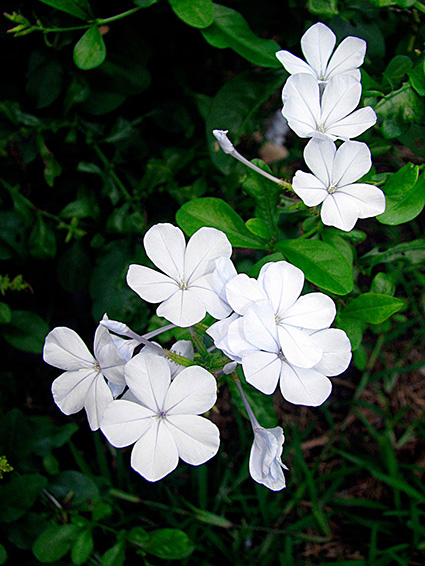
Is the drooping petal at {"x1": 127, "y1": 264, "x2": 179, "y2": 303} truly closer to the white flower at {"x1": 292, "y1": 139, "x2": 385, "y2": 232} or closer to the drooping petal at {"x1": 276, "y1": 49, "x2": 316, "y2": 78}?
the white flower at {"x1": 292, "y1": 139, "x2": 385, "y2": 232}

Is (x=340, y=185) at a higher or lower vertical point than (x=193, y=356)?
higher

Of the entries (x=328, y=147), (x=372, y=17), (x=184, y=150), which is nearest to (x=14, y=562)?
(x=184, y=150)

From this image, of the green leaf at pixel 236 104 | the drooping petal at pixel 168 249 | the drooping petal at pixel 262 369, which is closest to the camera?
the drooping petal at pixel 262 369

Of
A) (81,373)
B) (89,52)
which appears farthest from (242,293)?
(89,52)

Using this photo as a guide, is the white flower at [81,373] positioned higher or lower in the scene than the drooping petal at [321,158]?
lower

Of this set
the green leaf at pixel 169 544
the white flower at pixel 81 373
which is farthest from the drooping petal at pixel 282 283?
the green leaf at pixel 169 544

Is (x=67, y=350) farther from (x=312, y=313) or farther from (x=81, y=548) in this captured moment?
(x=81, y=548)

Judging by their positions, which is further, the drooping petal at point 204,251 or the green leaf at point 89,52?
the green leaf at point 89,52

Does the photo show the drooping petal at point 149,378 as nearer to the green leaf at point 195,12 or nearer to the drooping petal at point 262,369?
the drooping petal at point 262,369
